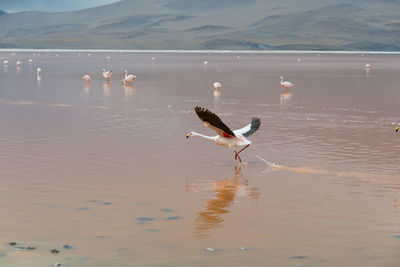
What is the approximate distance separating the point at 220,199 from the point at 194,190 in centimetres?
76

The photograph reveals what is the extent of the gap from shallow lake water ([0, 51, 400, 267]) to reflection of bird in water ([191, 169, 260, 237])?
0.10 ft

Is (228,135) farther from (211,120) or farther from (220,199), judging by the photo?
(220,199)

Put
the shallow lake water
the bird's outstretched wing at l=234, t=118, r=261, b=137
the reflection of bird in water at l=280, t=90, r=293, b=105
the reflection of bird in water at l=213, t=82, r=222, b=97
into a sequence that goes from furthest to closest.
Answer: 1. the reflection of bird in water at l=213, t=82, r=222, b=97
2. the reflection of bird in water at l=280, t=90, r=293, b=105
3. the bird's outstretched wing at l=234, t=118, r=261, b=137
4. the shallow lake water

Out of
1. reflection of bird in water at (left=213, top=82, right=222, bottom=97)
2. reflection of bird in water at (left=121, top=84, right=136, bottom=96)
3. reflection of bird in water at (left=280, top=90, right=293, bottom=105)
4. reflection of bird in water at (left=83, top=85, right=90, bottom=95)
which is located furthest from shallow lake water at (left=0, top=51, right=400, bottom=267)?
reflection of bird in water at (left=83, top=85, right=90, bottom=95)

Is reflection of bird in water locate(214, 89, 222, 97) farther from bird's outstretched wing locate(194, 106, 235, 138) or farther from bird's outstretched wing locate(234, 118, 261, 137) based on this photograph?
bird's outstretched wing locate(194, 106, 235, 138)

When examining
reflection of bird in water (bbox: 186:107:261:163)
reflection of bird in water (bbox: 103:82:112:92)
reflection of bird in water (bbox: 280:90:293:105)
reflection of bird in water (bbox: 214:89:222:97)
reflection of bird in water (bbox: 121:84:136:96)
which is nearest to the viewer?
reflection of bird in water (bbox: 186:107:261:163)

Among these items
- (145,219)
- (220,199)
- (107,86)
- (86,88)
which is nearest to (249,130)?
(220,199)

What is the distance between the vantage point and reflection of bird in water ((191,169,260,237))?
405 inches

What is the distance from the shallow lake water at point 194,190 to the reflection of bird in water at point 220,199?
0.03 m

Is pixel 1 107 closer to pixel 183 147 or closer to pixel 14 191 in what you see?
pixel 183 147

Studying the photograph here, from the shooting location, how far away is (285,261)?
8555 mm

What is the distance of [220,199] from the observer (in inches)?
470

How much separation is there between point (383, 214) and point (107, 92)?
1029 inches

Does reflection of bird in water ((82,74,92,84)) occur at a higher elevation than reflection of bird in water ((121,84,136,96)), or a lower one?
higher
